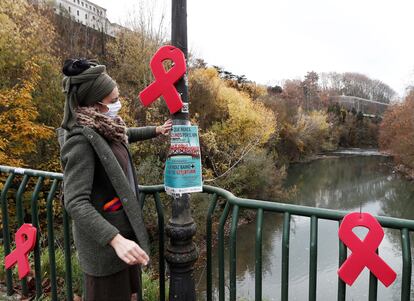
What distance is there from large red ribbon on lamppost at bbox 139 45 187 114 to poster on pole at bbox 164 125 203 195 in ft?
0.62

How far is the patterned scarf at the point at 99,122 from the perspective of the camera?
185 cm

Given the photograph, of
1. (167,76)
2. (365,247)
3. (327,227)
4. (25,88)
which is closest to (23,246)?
(167,76)

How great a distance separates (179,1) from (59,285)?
2943 millimetres

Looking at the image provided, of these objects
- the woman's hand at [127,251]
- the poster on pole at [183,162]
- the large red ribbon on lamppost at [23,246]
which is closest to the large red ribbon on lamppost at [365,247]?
the poster on pole at [183,162]

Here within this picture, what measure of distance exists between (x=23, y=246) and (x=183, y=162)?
1686 millimetres

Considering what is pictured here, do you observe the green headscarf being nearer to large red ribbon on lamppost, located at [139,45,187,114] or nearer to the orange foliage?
large red ribbon on lamppost, located at [139,45,187,114]

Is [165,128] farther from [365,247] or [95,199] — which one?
[365,247]

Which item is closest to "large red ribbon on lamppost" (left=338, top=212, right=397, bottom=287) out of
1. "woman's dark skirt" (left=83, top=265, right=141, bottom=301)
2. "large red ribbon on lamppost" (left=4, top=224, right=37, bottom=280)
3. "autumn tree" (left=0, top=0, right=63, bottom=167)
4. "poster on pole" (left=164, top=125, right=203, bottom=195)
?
"poster on pole" (left=164, top=125, right=203, bottom=195)

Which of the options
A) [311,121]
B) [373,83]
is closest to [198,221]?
[311,121]

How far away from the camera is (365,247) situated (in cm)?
188

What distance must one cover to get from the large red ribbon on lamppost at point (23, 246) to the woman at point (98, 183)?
1184 millimetres

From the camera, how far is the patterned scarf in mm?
1853

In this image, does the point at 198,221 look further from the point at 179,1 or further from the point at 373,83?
the point at 373,83

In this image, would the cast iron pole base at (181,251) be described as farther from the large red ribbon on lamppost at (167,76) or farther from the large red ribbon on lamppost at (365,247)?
the large red ribbon on lamppost at (365,247)
